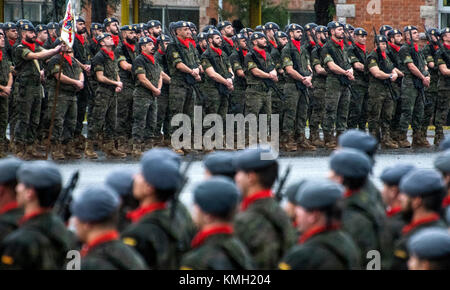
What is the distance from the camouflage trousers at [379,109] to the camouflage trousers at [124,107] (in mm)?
3923

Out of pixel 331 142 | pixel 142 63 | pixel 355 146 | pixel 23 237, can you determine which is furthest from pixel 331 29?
pixel 23 237

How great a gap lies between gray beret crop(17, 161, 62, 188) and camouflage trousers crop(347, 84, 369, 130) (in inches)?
435

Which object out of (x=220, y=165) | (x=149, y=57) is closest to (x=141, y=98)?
(x=149, y=57)

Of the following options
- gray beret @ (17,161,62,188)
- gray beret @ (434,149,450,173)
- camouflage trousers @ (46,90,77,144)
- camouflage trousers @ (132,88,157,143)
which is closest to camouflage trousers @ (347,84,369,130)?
camouflage trousers @ (132,88,157,143)

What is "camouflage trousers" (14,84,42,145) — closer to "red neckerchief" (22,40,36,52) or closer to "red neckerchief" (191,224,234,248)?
"red neckerchief" (22,40,36,52)

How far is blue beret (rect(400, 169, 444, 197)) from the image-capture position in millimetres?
5227

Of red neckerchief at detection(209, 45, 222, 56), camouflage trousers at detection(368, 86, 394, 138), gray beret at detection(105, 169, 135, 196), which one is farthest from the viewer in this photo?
camouflage trousers at detection(368, 86, 394, 138)

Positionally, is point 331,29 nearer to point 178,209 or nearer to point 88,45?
point 88,45

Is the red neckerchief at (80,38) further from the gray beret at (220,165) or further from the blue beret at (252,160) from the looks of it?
the blue beret at (252,160)

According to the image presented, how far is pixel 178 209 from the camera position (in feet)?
18.5

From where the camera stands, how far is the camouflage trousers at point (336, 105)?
1534cm

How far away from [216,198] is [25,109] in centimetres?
899

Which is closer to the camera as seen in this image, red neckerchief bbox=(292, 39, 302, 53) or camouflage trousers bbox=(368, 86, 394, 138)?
red neckerchief bbox=(292, 39, 302, 53)
